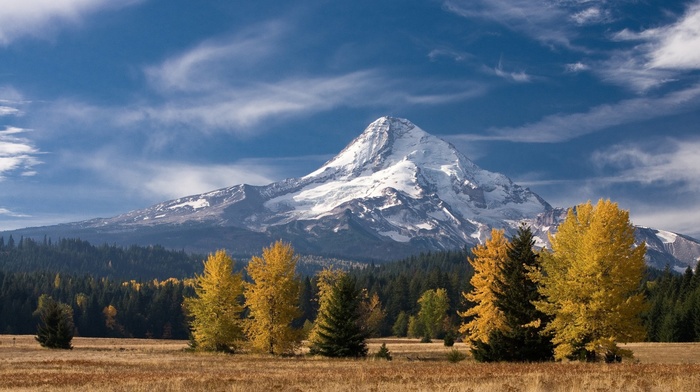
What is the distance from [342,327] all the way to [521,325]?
1823cm

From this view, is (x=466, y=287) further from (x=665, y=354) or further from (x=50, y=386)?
(x=50, y=386)

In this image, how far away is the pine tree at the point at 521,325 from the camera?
4550 centimetres

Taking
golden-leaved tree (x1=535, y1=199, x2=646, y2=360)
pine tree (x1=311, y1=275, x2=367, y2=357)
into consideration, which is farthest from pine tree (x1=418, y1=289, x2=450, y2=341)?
golden-leaved tree (x1=535, y1=199, x2=646, y2=360)

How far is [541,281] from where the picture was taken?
146ft

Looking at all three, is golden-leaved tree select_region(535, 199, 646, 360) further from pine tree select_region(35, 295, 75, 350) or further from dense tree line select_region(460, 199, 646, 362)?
pine tree select_region(35, 295, 75, 350)

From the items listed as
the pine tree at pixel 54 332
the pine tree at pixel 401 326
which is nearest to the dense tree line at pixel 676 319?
the pine tree at pixel 401 326

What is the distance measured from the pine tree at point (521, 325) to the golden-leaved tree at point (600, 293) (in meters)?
2.00

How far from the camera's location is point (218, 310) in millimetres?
68375

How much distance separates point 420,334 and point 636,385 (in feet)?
378

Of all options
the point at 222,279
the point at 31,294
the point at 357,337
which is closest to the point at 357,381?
the point at 357,337

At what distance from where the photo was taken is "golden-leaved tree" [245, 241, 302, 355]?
6450 centimetres

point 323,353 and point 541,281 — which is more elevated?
point 541,281

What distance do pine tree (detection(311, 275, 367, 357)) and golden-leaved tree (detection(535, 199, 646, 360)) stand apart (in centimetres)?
1924

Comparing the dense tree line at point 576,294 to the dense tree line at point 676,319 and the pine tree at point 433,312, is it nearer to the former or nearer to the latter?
the dense tree line at point 676,319
